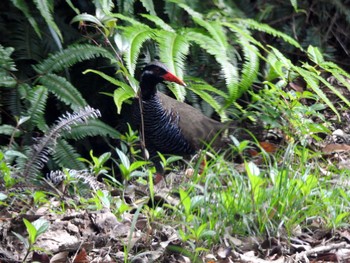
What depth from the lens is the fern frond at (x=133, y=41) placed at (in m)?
5.09

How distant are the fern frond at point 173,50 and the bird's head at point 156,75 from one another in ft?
0.21

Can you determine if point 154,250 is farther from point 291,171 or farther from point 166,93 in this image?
point 166,93

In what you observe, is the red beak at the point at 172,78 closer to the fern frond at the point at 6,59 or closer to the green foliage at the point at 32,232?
the fern frond at the point at 6,59

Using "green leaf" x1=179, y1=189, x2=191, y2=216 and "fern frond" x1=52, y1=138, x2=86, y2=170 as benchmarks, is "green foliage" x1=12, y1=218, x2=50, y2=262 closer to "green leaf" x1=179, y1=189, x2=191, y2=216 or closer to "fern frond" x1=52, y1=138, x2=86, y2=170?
"green leaf" x1=179, y1=189, x2=191, y2=216

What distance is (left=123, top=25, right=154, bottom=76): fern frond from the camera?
5.09m

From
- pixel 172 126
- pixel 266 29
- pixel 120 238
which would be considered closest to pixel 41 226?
pixel 120 238

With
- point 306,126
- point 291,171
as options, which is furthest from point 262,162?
point 291,171

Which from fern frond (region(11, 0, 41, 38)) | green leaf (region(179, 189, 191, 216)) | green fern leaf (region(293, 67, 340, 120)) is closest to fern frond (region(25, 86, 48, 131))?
fern frond (region(11, 0, 41, 38))

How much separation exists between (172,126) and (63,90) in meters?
1.19

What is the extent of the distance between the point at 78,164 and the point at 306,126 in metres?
1.64

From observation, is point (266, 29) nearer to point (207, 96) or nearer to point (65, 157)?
point (207, 96)

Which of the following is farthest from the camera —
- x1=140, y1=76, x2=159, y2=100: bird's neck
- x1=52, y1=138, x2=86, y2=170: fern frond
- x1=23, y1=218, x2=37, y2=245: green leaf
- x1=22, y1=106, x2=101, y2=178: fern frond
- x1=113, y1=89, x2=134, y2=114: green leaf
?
x1=140, y1=76, x2=159, y2=100: bird's neck

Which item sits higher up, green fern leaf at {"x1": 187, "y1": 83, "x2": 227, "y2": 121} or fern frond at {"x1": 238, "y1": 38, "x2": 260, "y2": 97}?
fern frond at {"x1": 238, "y1": 38, "x2": 260, "y2": 97}

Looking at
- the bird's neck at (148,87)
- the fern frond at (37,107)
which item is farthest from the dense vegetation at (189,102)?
the bird's neck at (148,87)
